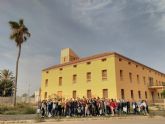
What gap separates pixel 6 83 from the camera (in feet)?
189

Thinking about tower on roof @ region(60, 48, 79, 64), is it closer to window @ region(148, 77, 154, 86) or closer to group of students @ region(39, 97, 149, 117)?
window @ region(148, 77, 154, 86)

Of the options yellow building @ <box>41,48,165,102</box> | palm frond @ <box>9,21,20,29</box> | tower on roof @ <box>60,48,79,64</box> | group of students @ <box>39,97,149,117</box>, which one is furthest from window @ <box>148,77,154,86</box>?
palm frond @ <box>9,21,20,29</box>

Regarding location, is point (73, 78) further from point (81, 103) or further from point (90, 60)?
point (81, 103)

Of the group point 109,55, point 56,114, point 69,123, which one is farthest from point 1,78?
point 69,123

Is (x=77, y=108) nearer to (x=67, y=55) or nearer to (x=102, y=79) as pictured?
(x=102, y=79)

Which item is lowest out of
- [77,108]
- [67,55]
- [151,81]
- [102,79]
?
[77,108]

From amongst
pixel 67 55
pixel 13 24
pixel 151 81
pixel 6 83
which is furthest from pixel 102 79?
pixel 6 83

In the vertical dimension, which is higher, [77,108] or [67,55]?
[67,55]

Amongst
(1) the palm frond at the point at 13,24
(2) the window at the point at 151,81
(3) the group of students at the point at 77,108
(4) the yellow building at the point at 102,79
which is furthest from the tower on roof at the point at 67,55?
(3) the group of students at the point at 77,108

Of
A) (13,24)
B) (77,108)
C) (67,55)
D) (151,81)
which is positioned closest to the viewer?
(77,108)

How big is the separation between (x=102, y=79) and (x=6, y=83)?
34.0 meters

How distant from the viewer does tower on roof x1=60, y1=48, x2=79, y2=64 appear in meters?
47.3

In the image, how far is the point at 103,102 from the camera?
19.5 m

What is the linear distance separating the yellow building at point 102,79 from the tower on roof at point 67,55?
5366mm
